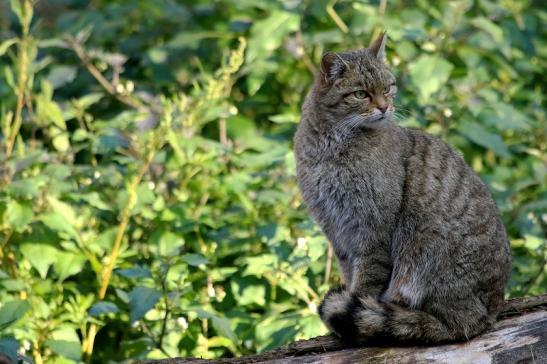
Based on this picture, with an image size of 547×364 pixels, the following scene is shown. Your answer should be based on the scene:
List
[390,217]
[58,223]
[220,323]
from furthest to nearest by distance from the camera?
[58,223], [220,323], [390,217]

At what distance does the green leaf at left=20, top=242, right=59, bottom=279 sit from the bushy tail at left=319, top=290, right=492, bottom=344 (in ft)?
4.74

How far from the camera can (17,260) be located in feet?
14.7

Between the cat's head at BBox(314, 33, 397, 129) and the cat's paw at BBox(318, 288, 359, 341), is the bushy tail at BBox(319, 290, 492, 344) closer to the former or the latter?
the cat's paw at BBox(318, 288, 359, 341)

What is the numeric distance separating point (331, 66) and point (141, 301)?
1208 mm

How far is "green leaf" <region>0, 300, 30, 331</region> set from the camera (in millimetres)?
3703

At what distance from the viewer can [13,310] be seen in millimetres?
3779

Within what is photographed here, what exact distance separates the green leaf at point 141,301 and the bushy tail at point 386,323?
71 centimetres

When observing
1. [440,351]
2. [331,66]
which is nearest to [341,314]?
[440,351]

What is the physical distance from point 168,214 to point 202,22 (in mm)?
2289

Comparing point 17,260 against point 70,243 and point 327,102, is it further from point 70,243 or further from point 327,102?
point 327,102

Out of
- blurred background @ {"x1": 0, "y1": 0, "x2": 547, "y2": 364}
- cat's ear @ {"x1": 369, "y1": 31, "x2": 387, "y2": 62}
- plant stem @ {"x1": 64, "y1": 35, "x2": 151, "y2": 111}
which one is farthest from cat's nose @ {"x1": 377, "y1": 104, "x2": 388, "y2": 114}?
plant stem @ {"x1": 64, "y1": 35, "x2": 151, "y2": 111}

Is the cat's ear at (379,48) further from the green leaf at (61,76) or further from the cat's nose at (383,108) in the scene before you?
the green leaf at (61,76)

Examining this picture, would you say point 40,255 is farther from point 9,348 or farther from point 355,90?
point 355,90

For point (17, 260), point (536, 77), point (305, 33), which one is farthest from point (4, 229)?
point (536, 77)
